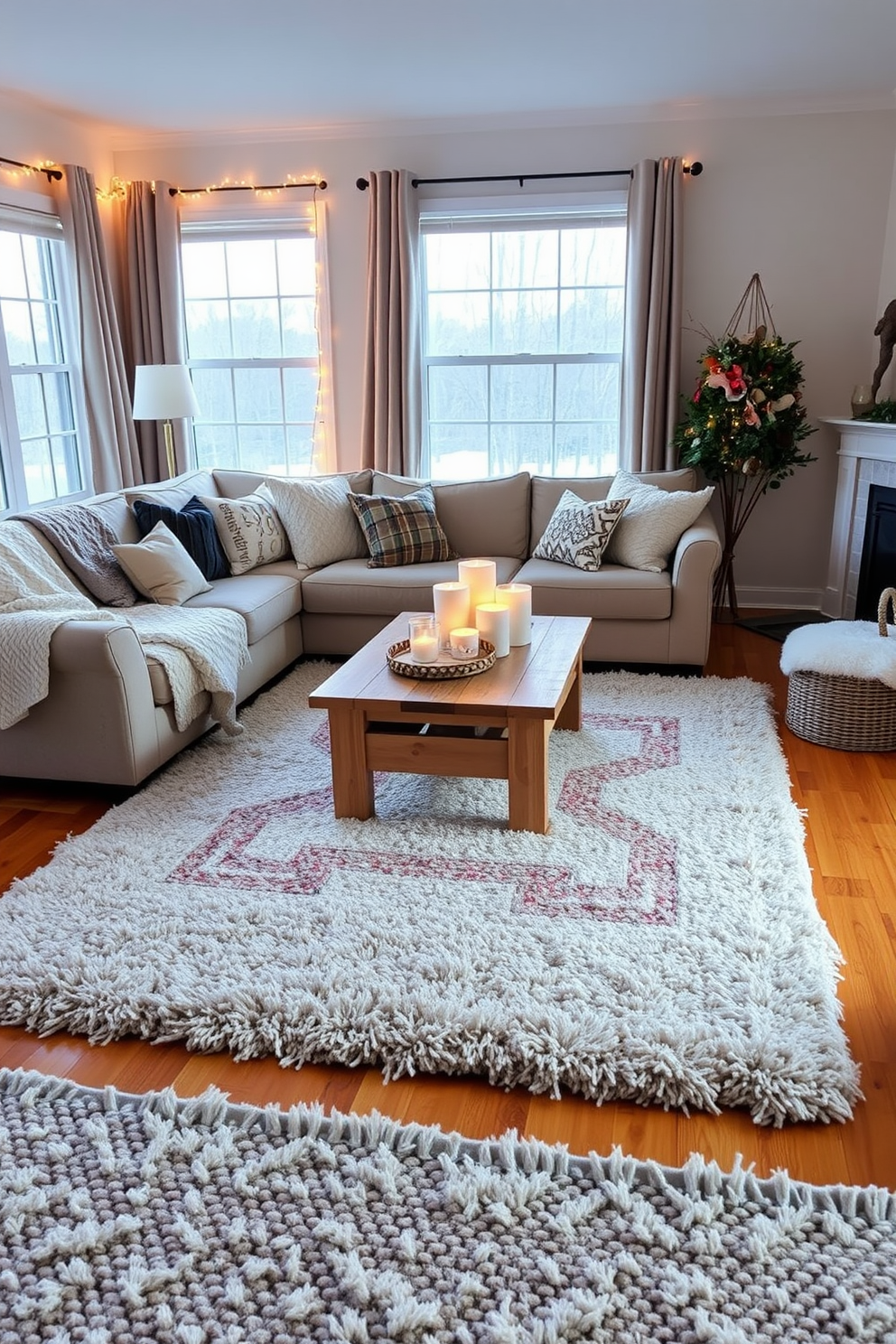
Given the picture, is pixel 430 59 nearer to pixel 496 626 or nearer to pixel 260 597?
pixel 260 597

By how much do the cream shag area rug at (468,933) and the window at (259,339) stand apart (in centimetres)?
284

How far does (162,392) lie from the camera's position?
4.88 meters

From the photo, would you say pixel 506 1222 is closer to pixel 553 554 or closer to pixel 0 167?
pixel 553 554

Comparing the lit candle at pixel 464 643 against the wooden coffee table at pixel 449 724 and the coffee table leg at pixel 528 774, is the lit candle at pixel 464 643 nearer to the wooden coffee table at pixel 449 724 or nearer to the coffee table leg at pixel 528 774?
the wooden coffee table at pixel 449 724

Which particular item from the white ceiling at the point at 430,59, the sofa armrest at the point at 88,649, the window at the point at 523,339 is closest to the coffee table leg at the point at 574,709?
the sofa armrest at the point at 88,649

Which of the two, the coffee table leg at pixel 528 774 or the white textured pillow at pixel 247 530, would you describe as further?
the white textured pillow at pixel 247 530

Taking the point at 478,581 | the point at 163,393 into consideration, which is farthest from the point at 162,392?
the point at 478,581

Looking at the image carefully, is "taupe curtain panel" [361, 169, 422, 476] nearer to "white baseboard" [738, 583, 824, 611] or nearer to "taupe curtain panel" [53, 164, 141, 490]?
"taupe curtain panel" [53, 164, 141, 490]

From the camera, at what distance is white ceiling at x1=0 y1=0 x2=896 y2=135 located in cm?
352

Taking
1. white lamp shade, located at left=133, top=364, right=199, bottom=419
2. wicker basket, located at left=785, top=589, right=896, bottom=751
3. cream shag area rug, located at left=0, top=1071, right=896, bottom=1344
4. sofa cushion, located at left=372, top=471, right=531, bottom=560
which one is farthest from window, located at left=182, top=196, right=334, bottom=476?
cream shag area rug, located at left=0, top=1071, right=896, bottom=1344

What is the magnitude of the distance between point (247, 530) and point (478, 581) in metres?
1.62

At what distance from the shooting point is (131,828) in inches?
114

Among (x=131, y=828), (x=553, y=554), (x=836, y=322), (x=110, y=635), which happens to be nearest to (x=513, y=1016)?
(x=131, y=828)

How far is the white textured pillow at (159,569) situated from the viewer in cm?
381
